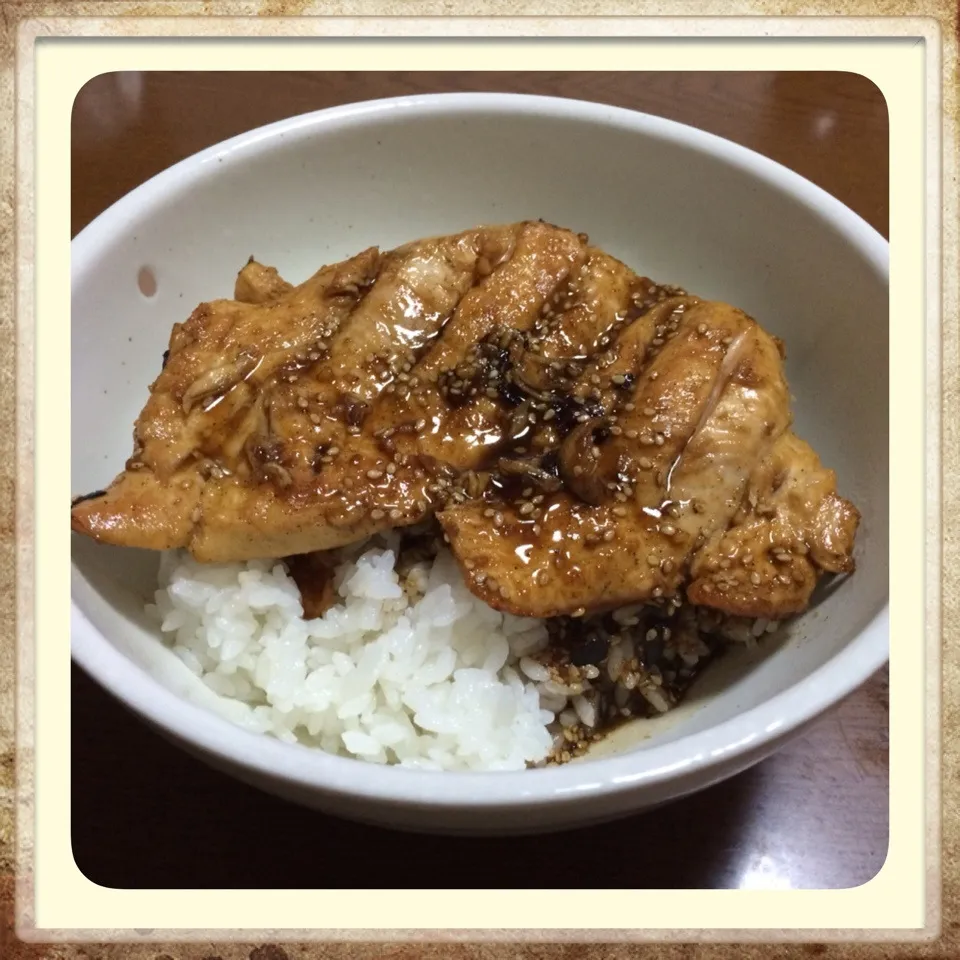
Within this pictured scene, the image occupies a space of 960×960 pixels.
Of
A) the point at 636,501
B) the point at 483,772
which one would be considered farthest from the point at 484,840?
the point at 636,501

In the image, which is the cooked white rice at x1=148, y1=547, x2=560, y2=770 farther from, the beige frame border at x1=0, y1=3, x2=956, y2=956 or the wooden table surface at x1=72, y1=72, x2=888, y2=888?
the beige frame border at x1=0, y1=3, x2=956, y2=956

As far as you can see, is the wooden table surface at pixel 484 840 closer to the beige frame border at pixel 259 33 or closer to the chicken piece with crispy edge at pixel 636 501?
the beige frame border at pixel 259 33

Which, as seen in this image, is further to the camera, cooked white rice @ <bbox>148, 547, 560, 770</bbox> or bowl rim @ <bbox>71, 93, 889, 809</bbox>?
cooked white rice @ <bbox>148, 547, 560, 770</bbox>

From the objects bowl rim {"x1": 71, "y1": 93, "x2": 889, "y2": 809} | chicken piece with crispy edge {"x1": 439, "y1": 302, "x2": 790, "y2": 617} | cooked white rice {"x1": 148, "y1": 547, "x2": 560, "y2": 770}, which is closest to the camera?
bowl rim {"x1": 71, "y1": 93, "x2": 889, "y2": 809}

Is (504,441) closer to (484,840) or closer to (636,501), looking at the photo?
(636,501)

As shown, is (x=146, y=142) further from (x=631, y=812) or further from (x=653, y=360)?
(x=631, y=812)

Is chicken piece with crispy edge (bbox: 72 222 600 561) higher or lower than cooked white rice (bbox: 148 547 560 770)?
higher

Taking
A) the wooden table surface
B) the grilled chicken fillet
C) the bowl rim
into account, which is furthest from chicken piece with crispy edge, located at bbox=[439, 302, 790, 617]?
the wooden table surface

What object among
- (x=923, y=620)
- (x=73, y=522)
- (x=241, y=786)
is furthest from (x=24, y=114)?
(x=923, y=620)

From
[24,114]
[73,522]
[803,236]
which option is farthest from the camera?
[803,236]
